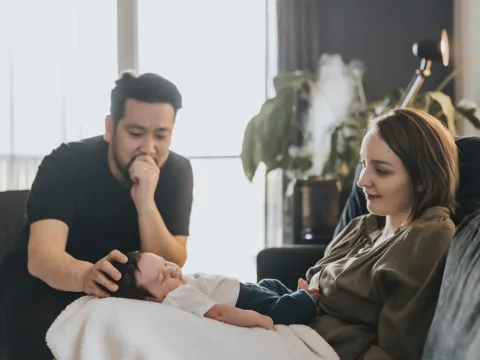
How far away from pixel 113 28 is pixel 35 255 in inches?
92.7

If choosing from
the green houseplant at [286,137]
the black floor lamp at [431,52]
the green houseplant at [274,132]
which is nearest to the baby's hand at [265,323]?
the black floor lamp at [431,52]

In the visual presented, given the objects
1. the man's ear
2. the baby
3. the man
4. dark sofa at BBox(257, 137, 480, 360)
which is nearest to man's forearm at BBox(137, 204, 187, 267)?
the man

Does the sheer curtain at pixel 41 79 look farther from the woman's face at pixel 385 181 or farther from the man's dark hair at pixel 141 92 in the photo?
the woman's face at pixel 385 181

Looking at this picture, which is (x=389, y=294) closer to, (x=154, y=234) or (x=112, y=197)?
(x=154, y=234)

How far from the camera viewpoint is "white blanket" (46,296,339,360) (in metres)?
1.30

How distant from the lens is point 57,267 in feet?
5.58

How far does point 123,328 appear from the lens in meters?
1.30

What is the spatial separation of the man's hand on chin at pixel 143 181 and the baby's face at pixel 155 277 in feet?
1.41

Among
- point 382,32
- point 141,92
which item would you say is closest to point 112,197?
point 141,92

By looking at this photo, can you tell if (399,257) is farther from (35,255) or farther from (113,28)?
(113,28)

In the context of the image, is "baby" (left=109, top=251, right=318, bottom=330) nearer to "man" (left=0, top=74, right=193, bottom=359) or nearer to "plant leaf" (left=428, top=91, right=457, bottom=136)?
"man" (left=0, top=74, right=193, bottom=359)

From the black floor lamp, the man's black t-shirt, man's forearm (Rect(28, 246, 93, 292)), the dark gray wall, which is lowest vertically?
man's forearm (Rect(28, 246, 93, 292))

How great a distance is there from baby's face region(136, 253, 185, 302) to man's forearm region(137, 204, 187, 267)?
40cm

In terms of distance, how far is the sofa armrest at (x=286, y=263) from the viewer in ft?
6.97
